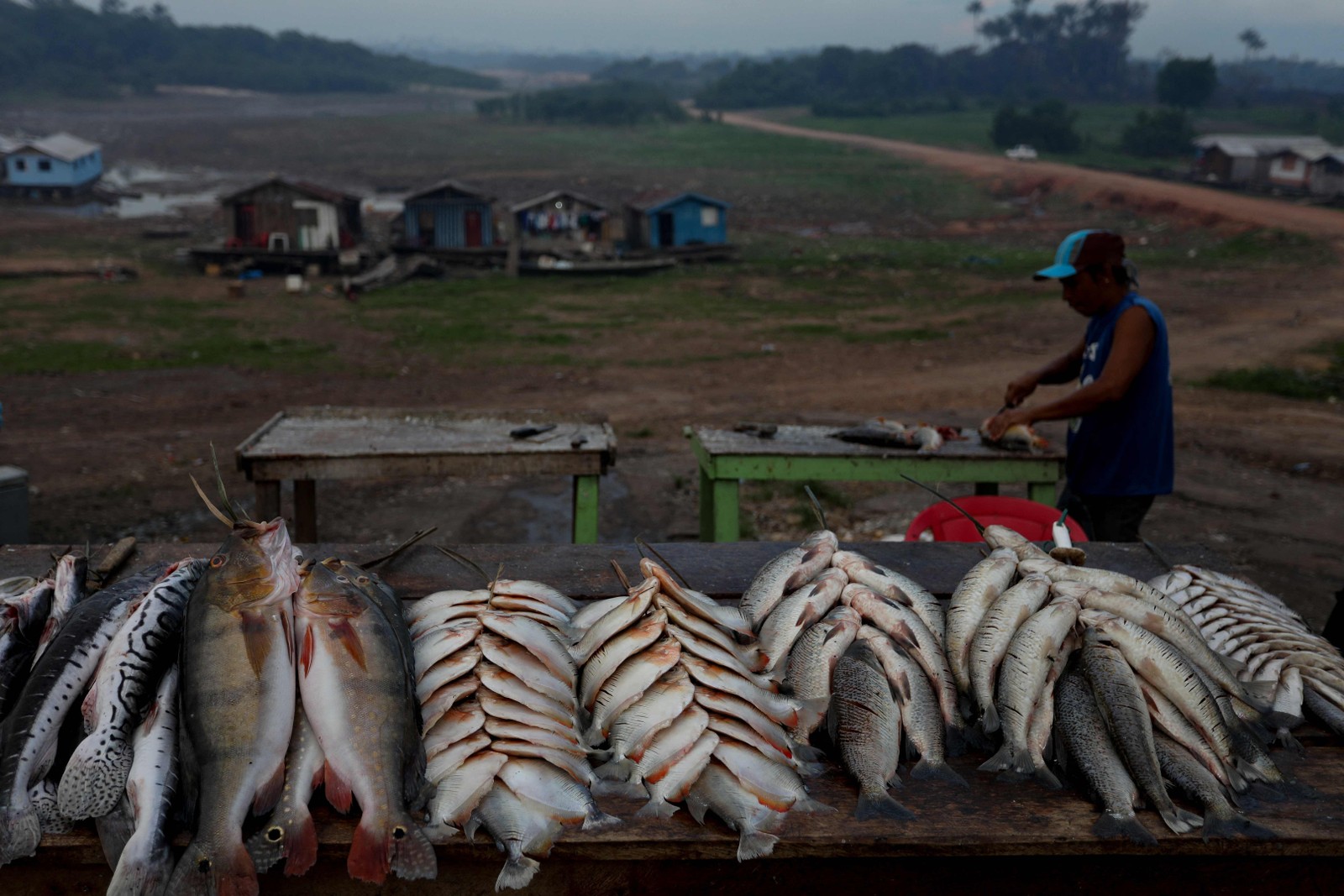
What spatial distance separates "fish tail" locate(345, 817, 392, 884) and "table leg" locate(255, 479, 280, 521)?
4.25 meters

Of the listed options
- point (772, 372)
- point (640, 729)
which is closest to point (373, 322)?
point (772, 372)

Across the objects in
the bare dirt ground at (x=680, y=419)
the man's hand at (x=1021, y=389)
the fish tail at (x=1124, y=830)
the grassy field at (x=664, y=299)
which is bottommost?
the bare dirt ground at (x=680, y=419)

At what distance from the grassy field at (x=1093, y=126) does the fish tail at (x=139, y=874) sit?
49633 millimetres

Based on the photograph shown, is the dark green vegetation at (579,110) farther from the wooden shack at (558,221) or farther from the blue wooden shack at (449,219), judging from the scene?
the blue wooden shack at (449,219)

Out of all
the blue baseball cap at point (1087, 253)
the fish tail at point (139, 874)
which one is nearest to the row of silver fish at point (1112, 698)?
the fish tail at point (139, 874)

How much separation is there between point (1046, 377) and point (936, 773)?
4391 millimetres

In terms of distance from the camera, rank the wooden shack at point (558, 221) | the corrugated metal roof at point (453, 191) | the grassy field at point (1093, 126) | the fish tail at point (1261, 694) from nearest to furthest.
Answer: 1. the fish tail at point (1261, 694)
2. the corrugated metal roof at point (453, 191)
3. the wooden shack at point (558, 221)
4. the grassy field at point (1093, 126)

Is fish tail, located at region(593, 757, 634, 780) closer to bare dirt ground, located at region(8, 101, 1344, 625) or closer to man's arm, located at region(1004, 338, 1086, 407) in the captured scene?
bare dirt ground, located at region(8, 101, 1344, 625)

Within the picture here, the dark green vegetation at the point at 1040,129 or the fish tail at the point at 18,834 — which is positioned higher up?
the dark green vegetation at the point at 1040,129

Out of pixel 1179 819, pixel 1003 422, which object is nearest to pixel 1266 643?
pixel 1179 819

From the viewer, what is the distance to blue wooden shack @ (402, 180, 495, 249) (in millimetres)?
25656

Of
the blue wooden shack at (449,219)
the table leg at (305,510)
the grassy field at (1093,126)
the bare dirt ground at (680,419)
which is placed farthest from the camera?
the grassy field at (1093,126)

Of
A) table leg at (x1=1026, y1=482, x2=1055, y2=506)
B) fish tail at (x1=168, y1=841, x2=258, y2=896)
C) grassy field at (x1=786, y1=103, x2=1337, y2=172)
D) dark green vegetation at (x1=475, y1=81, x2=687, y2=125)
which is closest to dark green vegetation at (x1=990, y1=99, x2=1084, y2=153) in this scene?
grassy field at (x1=786, y1=103, x2=1337, y2=172)

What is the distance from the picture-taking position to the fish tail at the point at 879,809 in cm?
244
